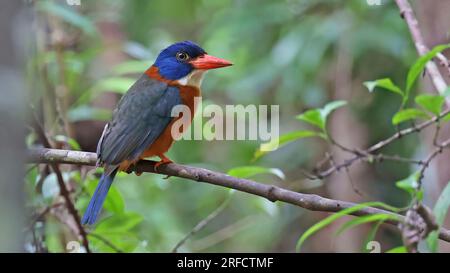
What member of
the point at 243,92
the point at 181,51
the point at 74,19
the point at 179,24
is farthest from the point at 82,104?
the point at 179,24

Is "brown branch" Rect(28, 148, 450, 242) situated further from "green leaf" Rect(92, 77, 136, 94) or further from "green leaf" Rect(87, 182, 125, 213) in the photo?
"green leaf" Rect(92, 77, 136, 94)

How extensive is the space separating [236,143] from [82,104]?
1.60m

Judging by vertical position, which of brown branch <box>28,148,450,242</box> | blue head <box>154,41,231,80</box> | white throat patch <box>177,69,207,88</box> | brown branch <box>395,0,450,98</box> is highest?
blue head <box>154,41,231,80</box>

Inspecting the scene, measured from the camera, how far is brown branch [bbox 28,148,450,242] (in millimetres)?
1902

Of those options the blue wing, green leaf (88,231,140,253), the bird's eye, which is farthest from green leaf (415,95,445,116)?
the bird's eye

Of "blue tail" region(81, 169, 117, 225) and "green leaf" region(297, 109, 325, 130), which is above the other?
"green leaf" region(297, 109, 325, 130)

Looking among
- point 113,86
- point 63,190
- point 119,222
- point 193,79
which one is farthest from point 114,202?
point 113,86

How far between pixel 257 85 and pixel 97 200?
2292mm

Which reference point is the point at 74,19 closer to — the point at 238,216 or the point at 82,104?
the point at 82,104

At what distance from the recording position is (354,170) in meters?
4.76

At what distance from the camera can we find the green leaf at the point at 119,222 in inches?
108

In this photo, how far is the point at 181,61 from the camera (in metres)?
3.21

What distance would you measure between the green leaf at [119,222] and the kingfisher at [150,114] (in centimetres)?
13

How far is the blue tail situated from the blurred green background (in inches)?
36.4
